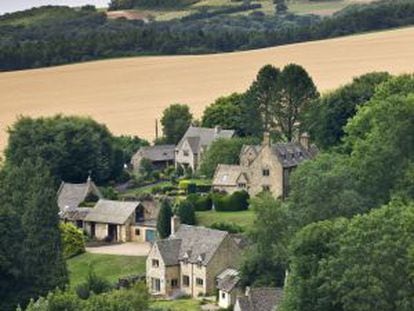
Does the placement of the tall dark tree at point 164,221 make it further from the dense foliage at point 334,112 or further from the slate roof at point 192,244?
the dense foliage at point 334,112

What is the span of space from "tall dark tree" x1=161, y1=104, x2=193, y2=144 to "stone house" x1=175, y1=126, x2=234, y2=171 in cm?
633

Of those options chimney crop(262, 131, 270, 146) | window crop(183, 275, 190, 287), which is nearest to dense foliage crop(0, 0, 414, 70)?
chimney crop(262, 131, 270, 146)

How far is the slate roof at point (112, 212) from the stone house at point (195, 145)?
1575 cm

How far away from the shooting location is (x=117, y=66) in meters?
170

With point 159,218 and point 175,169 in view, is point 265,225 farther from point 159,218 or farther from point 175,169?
point 175,169

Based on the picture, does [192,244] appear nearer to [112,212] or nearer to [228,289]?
[228,289]

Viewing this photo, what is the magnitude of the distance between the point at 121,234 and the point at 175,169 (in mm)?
18551

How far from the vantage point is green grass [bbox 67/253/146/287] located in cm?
8606

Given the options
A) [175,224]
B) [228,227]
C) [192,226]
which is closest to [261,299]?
[192,226]

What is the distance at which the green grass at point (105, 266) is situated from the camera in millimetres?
86062

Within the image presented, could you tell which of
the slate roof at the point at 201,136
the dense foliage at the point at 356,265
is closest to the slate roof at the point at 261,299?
the dense foliage at the point at 356,265

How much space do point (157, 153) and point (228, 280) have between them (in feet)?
136

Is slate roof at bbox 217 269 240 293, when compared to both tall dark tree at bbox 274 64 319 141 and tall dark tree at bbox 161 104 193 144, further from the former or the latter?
tall dark tree at bbox 161 104 193 144

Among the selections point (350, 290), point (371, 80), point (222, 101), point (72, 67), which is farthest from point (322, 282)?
point (72, 67)
